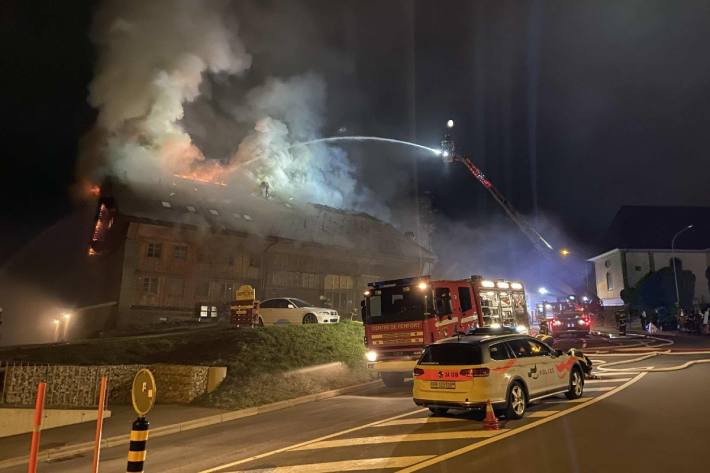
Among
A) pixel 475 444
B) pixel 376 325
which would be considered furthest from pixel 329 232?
pixel 475 444

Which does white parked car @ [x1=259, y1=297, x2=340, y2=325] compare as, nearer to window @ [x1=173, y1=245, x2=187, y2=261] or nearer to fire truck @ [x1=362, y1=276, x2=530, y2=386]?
fire truck @ [x1=362, y1=276, x2=530, y2=386]

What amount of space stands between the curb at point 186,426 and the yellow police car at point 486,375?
4354 mm

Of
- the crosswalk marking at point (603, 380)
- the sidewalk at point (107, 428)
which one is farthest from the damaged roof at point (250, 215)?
the crosswalk marking at point (603, 380)

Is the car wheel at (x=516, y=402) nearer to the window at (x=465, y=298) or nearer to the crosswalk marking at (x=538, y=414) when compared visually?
the crosswalk marking at (x=538, y=414)

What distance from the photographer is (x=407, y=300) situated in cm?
1327

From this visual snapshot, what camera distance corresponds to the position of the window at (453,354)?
8547 millimetres

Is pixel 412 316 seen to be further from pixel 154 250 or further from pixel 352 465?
pixel 154 250

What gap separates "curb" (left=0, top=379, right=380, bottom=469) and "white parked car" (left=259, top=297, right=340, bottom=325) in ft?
21.0

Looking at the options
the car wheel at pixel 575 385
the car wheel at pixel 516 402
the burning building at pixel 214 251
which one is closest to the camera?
the car wheel at pixel 516 402

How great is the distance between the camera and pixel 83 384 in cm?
1273

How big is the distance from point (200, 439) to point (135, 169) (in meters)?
25.8

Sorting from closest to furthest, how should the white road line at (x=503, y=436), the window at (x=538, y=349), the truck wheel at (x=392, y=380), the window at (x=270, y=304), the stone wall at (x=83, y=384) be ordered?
1. the white road line at (x=503, y=436)
2. the window at (x=538, y=349)
3. the stone wall at (x=83, y=384)
4. the truck wheel at (x=392, y=380)
5. the window at (x=270, y=304)

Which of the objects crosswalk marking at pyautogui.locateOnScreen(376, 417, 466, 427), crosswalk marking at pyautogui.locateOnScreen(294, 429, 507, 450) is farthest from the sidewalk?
crosswalk marking at pyautogui.locateOnScreen(376, 417, 466, 427)

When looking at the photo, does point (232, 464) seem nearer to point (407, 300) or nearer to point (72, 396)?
point (407, 300)
